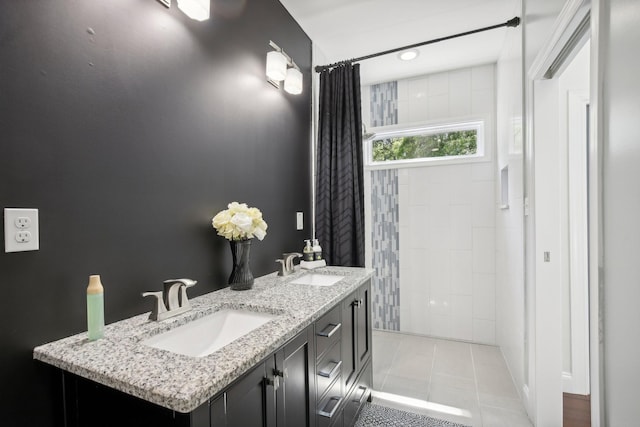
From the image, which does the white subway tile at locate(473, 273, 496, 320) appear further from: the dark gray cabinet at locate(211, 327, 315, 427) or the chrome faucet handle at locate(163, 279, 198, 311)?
the chrome faucet handle at locate(163, 279, 198, 311)

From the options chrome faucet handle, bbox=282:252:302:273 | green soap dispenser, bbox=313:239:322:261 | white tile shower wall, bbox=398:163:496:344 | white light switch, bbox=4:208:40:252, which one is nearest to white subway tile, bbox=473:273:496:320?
white tile shower wall, bbox=398:163:496:344

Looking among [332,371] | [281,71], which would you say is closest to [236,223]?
[332,371]

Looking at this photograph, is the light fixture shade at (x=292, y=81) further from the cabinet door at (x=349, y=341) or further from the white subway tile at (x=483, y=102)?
the white subway tile at (x=483, y=102)

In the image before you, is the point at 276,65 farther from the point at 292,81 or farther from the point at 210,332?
the point at 210,332

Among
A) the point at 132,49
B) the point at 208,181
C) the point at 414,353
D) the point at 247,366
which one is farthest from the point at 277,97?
the point at 414,353

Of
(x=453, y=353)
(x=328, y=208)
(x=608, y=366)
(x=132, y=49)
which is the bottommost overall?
(x=453, y=353)

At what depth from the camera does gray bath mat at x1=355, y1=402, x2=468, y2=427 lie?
1812 mm

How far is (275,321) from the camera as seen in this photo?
1.08m

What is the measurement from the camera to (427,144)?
314cm

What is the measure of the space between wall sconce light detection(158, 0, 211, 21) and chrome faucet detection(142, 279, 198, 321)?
44.4 inches

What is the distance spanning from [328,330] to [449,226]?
213 cm

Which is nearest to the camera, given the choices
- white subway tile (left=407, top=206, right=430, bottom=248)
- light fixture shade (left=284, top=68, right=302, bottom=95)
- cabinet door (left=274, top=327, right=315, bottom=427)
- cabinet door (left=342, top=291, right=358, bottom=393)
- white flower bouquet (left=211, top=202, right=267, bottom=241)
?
cabinet door (left=274, top=327, right=315, bottom=427)

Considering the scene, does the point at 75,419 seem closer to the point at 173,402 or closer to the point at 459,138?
the point at 173,402

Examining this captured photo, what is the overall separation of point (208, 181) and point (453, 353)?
2577 mm
